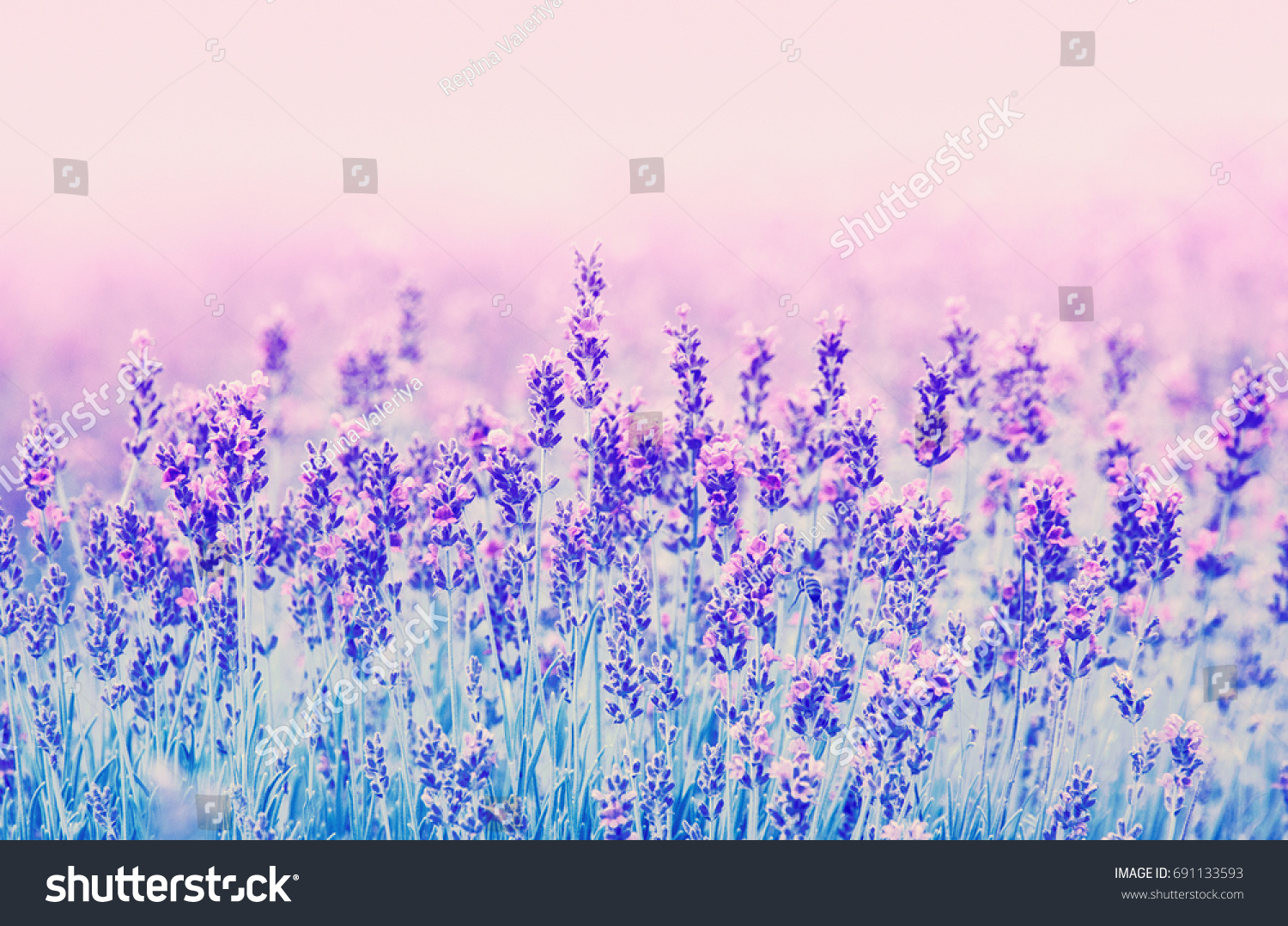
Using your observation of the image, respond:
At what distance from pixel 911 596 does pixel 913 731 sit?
0.25 m

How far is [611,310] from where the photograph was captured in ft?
5.67

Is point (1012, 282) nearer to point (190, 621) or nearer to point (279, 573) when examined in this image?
point (279, 573)

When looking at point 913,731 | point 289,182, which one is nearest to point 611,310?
point 289,182

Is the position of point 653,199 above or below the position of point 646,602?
above

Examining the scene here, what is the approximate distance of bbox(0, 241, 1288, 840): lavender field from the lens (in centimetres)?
171

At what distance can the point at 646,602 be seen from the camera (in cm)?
172

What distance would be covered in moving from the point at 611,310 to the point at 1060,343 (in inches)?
34.2

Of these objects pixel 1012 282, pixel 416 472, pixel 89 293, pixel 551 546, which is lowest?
pixel 551 546

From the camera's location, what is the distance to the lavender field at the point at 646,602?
171 centimetres

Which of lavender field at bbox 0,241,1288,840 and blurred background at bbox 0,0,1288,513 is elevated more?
blurred background at bbox 0,0,1288,513

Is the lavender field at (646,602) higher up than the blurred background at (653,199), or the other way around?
the blurred background at (653,199)

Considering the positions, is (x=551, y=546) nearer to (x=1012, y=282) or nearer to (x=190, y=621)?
(x=190, y=621)

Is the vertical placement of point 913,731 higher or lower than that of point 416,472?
lower
